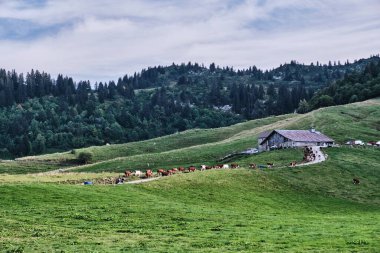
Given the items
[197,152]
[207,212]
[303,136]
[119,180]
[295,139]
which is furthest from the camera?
[197,152]

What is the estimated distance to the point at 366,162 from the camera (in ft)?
338

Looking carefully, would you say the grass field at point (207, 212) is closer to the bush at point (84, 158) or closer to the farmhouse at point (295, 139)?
the farmhouse at point (295, 139)

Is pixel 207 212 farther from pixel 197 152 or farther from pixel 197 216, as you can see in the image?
pixel 197 152

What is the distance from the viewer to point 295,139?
131 meters

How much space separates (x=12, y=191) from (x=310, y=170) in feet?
177

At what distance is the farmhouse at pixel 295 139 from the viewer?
431 feet

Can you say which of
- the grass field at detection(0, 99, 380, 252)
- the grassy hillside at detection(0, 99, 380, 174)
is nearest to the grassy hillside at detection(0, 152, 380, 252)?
the grass field at detection(0, 99, 380, 252)

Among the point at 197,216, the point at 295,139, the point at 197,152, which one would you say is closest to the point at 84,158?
the point at 197,152

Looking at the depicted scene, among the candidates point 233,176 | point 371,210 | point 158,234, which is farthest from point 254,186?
point 158,234

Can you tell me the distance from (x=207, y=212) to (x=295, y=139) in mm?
86475

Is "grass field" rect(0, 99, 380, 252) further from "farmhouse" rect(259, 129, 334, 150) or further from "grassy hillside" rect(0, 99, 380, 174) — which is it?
"grassy hillside" rect(0, 99, 380, 174)

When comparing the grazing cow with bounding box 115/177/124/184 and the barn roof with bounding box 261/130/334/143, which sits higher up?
the barn roof with bounding box 261/130/334/143

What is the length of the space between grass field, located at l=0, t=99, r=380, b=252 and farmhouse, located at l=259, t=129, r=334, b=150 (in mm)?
25675

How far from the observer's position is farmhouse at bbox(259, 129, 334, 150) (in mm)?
131375
